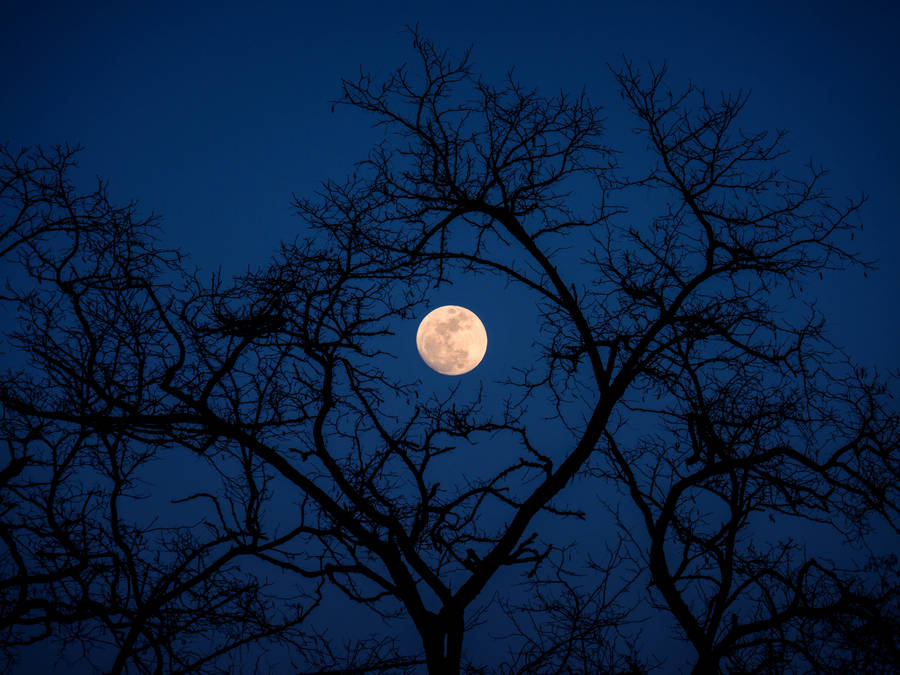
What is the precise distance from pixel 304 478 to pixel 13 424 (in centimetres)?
290

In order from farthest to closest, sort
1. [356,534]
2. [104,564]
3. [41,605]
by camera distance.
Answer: [356,534] → [104,564] → [41,605]

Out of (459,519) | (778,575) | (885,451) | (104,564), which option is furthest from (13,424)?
(885,451)

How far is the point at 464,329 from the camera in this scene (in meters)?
10.3

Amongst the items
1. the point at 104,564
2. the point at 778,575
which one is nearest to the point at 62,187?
the point at 104,564

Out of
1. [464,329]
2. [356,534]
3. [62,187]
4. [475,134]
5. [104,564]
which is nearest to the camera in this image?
[104,564]

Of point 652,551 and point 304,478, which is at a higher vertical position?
point 304,478

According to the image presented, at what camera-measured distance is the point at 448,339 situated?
10.2 meters

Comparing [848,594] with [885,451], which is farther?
[885,451]

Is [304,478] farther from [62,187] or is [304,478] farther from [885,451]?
[885,451]

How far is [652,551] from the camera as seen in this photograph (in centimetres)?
772

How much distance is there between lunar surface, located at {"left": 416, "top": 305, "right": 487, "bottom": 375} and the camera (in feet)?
32.8

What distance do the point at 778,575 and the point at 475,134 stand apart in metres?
6.46

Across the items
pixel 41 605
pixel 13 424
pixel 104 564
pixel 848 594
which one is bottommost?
pixel 848 594

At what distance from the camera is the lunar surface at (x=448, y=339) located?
10.0 metres
